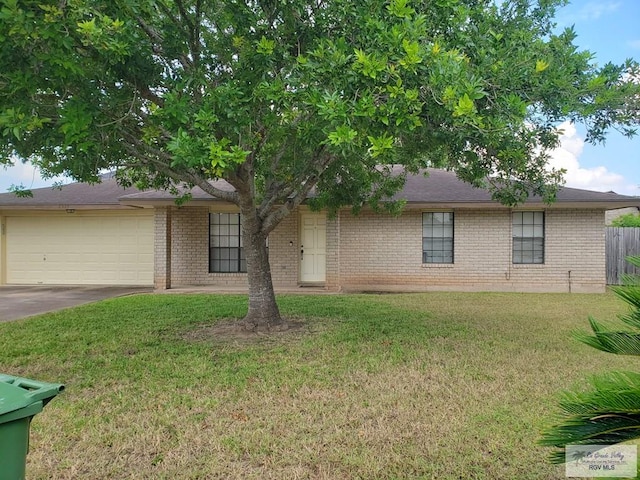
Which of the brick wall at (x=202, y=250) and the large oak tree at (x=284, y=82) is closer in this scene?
the large oak tree at (x=284, y=82)

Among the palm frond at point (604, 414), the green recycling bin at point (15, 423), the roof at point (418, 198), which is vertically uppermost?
the roof at point (418, 198)

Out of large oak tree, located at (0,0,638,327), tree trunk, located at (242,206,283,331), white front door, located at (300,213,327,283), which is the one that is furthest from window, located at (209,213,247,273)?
large oak tree, located at (0,0,638,327)

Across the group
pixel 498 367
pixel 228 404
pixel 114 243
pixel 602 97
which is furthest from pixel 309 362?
pixel 114 243

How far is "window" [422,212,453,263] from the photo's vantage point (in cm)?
1351

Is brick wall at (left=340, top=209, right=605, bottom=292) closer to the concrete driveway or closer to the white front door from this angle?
the white front door

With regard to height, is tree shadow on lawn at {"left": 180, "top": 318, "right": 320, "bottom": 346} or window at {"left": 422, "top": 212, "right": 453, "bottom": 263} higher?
window at {"left": 422, "top": 212, "right": 453, "bottom": 263}

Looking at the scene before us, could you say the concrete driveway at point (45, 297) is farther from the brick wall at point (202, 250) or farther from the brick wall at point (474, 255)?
the brick wall at point (474, 255)

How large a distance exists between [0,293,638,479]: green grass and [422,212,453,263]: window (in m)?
4.59

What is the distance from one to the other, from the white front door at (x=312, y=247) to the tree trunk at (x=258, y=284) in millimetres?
6210

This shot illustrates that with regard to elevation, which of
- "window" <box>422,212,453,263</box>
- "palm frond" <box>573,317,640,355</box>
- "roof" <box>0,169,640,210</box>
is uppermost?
"roof" <box>0,169,640,210</box>

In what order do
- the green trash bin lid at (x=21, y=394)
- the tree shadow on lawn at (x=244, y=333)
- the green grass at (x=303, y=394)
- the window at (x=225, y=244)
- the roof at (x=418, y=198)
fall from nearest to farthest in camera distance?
1. the green trash bin lid at (x=21, y=394)
2. the green grass at (x=303, y=394)
3. the tree shadow on lawn at (x=244, y=333)
4. the roof at (x=418, y=198)
5. the window at (x=225, y=244)

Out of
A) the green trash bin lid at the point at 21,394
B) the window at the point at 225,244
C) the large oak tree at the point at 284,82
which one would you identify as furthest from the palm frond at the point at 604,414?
the window at the point at 225,244

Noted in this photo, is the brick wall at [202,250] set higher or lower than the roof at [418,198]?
lower

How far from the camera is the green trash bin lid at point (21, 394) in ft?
6.71
